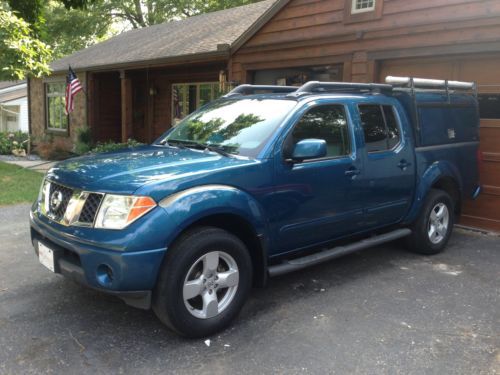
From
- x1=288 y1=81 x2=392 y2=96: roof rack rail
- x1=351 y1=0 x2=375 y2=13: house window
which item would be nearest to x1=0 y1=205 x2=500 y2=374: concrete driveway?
x1=288 y1=81 x2=392 y2=96: roof rack rail

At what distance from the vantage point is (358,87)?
506 cm

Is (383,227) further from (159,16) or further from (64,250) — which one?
(159,16)

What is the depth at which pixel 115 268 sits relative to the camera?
3.17m

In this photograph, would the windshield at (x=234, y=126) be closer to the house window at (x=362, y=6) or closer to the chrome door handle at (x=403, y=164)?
the chrome door handle at (x=403, y=164)

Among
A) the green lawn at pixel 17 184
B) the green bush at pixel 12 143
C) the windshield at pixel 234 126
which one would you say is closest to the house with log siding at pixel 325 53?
the green lawn at pixel 17 184

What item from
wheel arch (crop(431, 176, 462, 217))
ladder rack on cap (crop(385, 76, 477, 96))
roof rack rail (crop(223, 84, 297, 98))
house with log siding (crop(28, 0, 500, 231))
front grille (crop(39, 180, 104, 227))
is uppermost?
house with log siding (crop(28, 0, 500, 231))

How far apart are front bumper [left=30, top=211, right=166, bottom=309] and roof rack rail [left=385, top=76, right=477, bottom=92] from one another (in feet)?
10.9

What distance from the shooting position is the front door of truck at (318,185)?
158 inches

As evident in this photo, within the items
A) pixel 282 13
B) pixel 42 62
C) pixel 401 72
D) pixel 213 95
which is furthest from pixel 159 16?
pixel 401 72

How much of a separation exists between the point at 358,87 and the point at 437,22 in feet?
9.24

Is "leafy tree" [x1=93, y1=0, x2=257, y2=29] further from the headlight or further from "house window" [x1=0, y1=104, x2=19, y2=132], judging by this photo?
the headlight

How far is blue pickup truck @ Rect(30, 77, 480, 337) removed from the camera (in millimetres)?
3285

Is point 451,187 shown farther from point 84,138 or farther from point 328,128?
point 84,138

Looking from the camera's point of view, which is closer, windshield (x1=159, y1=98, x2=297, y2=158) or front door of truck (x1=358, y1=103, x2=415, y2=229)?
windshield (x1=159, y1=98, x2=297, y2=158)
